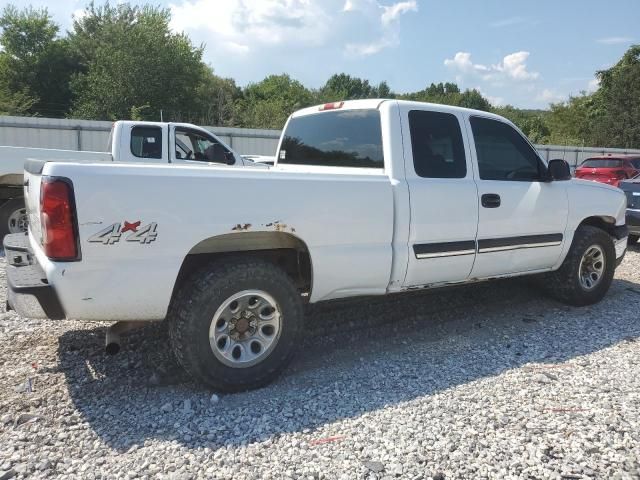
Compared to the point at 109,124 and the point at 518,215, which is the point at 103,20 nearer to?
the point at 109,124

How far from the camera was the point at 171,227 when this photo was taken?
10.0 ft

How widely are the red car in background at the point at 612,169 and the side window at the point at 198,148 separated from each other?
982 centimetres

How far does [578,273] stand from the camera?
17.6 ft

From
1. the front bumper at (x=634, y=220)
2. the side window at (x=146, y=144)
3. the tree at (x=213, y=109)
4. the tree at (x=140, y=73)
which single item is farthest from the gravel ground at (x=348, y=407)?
the tree at (x=213, y=109)

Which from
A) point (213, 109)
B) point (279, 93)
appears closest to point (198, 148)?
point (213, 109)

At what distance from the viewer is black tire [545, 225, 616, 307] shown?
529cm

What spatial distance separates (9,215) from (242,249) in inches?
242

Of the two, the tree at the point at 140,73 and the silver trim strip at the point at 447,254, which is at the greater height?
the tree at the point at 140,73

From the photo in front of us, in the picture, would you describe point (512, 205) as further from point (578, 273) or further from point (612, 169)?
point (612, 169)

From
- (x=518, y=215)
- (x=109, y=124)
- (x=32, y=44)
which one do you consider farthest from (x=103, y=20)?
(x=518, y=215)

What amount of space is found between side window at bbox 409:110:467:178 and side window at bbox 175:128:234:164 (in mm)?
4917

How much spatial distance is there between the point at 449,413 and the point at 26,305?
102 inches

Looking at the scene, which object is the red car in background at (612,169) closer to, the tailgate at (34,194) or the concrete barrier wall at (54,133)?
the concrete barrier wall at (54,133)

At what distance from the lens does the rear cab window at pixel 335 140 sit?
4195mm
